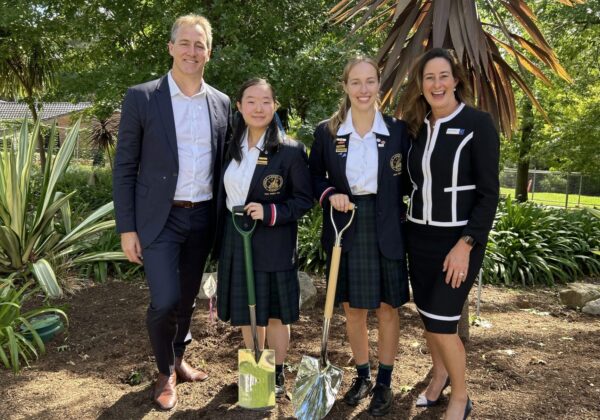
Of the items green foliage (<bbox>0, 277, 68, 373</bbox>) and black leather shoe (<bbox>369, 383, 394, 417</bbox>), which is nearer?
black leather shoe (<bbox>369, 383, 394, 417</bbox>)

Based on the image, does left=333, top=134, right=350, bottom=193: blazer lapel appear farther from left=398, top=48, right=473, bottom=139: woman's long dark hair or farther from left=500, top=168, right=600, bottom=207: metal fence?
left=500, top=168, right=600, bottom=207: metal fence

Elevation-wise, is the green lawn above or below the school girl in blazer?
below

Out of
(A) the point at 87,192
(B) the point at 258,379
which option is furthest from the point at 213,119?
(A) the point at 87,192

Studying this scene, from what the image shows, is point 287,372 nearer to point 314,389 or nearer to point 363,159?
point 314,389

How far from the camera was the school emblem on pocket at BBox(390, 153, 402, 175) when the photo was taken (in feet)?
9.57

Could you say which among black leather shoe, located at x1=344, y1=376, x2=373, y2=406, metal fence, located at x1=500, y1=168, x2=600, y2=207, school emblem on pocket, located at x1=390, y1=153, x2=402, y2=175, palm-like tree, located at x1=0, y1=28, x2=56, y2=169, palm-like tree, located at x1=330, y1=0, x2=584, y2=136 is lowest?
black leather shoe, located at x1=344, y1=376, x2=373, y2=406

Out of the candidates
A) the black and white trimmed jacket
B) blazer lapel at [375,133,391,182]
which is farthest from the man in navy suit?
the black and white trimmed jacket

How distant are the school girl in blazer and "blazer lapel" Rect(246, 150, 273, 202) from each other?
33 centimetres

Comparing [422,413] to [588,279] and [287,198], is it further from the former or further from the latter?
[588,279]

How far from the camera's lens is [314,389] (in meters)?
2.94

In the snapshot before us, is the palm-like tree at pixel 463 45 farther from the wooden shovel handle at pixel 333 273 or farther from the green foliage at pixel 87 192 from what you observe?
the green foliage at pixel 87 192

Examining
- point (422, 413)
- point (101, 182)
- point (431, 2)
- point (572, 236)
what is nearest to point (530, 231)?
point (572, 236)

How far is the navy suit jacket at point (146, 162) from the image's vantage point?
9.79 ft

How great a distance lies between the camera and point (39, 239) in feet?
17.2
